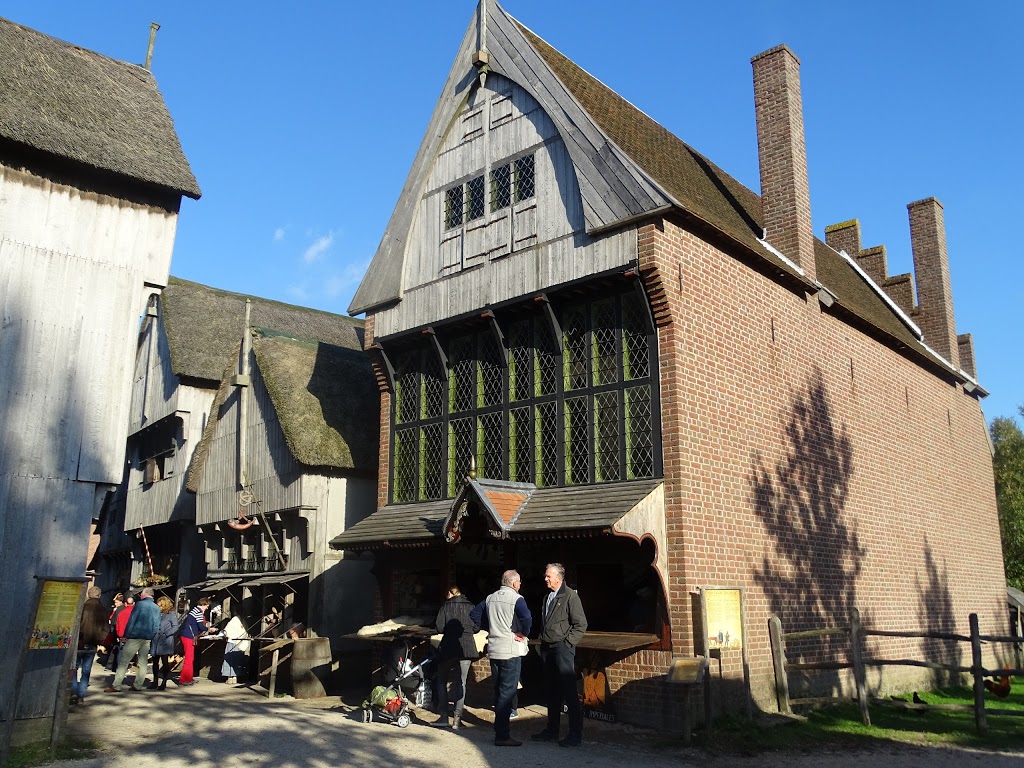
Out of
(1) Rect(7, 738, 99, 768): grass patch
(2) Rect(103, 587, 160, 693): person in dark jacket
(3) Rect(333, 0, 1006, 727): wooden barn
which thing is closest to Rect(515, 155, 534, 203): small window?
(3) Rect(333, 0, 1006, 727): wooden barn

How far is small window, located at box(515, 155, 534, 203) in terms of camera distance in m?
15.4

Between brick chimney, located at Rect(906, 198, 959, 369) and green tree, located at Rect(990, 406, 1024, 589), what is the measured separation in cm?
1011

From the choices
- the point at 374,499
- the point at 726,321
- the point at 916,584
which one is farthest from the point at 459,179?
the point at 916,584

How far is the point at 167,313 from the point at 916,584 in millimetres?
22099

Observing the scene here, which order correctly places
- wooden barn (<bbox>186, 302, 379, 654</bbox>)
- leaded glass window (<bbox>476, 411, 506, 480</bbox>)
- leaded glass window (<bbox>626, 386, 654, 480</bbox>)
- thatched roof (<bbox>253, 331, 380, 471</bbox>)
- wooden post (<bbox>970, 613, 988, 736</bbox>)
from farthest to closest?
1. thatched roof (<bbox>253, 331, 380, 471</bbox>)
2. wooden barn (<bbox>186, 302, 379, 654</bbox>)
3. leaded glass window (<bbox>476, 411, 506, 480</bbox>)
4. leaded glass window (<bbox>626, 386, 654, 480</bbox>)
5. wooden post (<bbox>970, 613, 988, 736</bbox>)

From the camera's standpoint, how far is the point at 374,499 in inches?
782

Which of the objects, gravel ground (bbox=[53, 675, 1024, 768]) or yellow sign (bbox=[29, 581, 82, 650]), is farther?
yellow sign (bbox=[29, 581, 82, 650])

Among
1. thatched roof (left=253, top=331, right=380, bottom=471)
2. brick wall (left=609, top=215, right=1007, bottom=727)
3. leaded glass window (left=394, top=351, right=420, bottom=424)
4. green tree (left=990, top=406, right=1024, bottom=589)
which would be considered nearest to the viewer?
brick wall (left=609, top=215, right=1007, bottom=727)

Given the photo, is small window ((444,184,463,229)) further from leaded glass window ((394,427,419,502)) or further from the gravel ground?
the gravel ground

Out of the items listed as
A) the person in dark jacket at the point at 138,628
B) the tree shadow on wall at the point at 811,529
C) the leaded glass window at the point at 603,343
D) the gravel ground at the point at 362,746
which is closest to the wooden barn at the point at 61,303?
the gravel ground at the point at 362,746

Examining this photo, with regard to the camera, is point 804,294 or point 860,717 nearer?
point 860,717

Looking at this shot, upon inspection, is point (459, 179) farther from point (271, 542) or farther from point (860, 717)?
point (860, 717)

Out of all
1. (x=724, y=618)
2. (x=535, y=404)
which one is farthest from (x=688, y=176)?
(x=724, y=618)

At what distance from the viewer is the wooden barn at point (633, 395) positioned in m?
12.8
